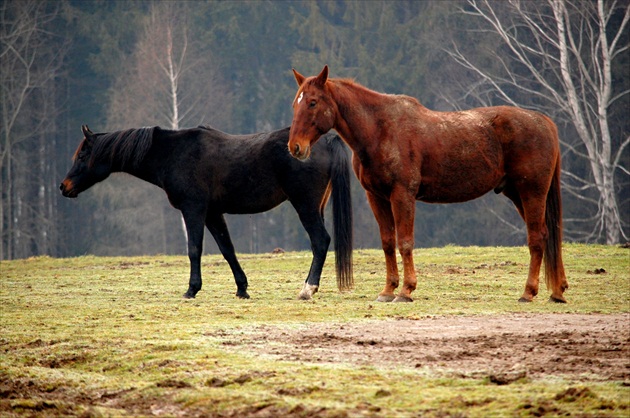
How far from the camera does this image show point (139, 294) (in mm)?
14797

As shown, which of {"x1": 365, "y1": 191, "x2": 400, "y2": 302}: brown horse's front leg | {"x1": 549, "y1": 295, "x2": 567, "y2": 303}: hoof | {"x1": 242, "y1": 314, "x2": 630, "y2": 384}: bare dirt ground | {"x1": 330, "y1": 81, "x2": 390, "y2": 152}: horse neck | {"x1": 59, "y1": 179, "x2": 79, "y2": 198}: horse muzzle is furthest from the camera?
{"x1": 59, "y1": 179, "x2": 79, "y2": 198}: horse muzzle

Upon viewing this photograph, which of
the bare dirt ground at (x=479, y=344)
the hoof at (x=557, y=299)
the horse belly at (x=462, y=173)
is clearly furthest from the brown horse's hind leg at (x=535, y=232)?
the bare dirt ground at (x=479, y=344)

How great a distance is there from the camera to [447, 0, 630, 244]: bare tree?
33188mm

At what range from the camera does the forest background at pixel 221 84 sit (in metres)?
45.1

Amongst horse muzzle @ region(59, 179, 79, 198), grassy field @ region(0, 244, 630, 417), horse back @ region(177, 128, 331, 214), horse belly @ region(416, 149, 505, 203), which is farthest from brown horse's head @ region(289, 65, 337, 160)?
horse muzzle @ region(59, 179, 79, 198)

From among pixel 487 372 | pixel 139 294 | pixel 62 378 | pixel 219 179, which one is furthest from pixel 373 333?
pixel 139 294

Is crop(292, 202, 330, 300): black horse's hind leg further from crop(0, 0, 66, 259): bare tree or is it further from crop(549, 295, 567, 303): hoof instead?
crop(0, 0, 66, 259): bare tree

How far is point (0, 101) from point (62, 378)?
43.9m

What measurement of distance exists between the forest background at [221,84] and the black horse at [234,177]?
1131 inches

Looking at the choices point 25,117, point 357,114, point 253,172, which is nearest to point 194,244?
point 253,172

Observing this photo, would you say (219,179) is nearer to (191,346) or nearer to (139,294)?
(139,294)

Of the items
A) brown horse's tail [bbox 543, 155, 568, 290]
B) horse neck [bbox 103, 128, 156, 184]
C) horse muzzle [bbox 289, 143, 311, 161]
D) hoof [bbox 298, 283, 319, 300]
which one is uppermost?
horse neck [bbox 103, 128, 156, 184]

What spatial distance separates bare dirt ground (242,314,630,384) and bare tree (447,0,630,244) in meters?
21.9

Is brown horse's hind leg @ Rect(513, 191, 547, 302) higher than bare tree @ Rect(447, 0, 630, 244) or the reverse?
the reverse
